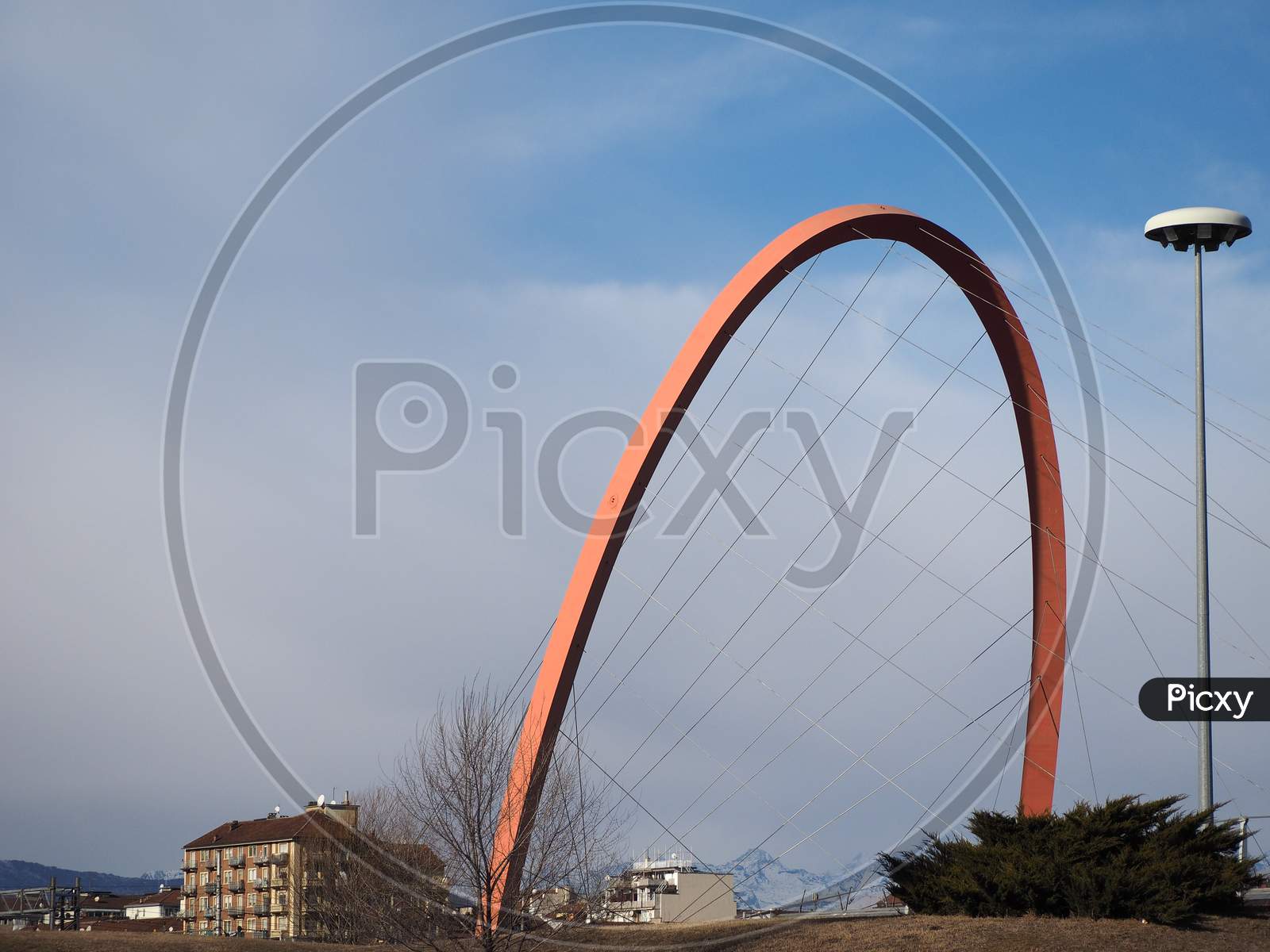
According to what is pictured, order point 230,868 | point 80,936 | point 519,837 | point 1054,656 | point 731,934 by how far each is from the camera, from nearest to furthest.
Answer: point 519,837 → point 731,934 → point 80,936 → point 1054,656 → point 230,868

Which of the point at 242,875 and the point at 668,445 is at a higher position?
the point at 668,445

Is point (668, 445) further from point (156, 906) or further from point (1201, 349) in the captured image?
point (156, 906)

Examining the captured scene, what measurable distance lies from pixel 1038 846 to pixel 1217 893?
2.62m

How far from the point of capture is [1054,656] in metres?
26.9

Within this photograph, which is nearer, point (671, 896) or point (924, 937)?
point (924, 937)

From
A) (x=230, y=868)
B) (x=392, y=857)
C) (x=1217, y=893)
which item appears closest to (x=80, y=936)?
(x=392, y=857)

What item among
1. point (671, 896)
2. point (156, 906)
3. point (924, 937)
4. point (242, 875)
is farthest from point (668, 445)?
point (156, 906)

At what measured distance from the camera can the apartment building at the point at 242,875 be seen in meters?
86.6

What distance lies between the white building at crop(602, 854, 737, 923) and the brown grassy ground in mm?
1005

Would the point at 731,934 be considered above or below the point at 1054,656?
below

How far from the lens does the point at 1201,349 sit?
70.2 feet

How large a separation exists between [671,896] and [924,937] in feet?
112

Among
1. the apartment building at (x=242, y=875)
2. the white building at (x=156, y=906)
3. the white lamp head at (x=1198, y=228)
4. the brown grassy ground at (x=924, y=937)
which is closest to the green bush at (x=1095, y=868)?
the brown grassy ground at (x=924, y=937)

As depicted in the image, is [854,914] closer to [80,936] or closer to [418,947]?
[418,947]
